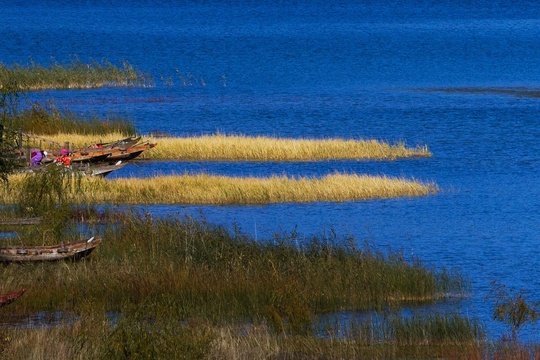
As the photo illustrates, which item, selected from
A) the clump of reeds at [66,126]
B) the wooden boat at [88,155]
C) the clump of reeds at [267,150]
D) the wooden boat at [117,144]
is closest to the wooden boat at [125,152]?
the wooden boat at [117,144]

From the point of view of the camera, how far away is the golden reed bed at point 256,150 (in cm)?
4156

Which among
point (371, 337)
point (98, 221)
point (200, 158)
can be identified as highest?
point (200, 158)

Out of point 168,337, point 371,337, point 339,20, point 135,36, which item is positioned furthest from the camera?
point 339,20

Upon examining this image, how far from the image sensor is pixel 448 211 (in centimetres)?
3228

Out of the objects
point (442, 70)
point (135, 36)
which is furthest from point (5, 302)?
point (135, 36)

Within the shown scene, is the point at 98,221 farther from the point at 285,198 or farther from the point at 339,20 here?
the point at 339,20

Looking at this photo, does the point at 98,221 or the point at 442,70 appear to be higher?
the point at 442,70

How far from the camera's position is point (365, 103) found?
64438mm

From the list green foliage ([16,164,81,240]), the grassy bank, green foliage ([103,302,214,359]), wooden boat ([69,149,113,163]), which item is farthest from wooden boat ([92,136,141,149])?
green foliage ([103,302,214,359])

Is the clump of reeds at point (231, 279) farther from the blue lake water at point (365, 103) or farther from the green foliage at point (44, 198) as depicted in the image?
the blue lake water at point (365, 103)

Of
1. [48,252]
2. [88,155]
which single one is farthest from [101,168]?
[48,252]

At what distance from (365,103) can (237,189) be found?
33.1 m

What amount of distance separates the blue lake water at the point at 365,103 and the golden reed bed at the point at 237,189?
48 cm

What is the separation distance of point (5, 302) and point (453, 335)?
6896mm
